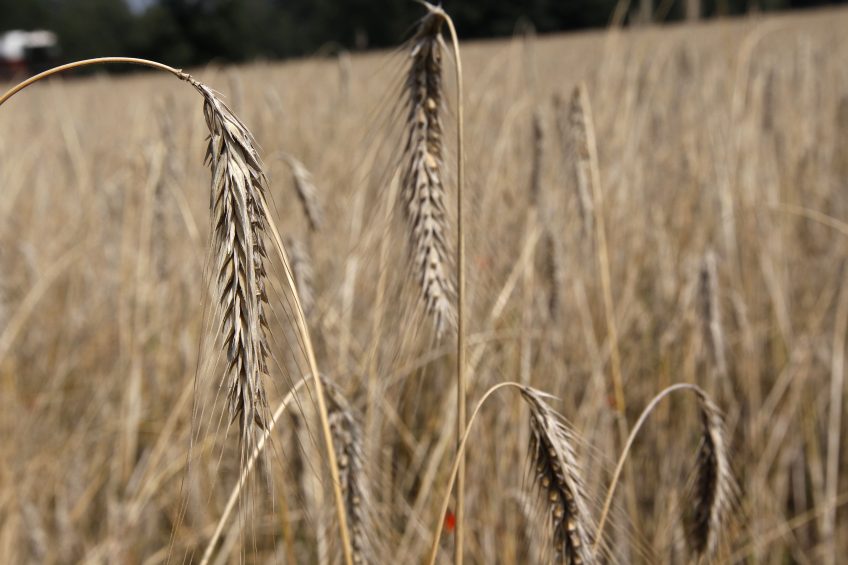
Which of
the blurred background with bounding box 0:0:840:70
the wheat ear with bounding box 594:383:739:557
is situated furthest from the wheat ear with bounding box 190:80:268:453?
the blurred background with bounding box 0:0:840:70

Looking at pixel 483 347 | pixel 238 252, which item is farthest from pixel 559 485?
pixel 483 347

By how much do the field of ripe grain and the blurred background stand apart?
16.9 meters

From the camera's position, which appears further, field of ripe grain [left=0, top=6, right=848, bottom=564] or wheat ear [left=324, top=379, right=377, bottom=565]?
field of ripe grain [left=0, top=6, right=848, bottom=564]

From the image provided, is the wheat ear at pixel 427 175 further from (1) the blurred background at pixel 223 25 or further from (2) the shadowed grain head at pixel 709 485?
(1) the blurred background at pixel 223 25

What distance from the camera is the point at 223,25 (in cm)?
3231

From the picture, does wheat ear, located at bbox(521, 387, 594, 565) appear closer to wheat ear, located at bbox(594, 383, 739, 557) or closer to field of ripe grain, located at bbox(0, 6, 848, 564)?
field of ripe grain, located at bbox(0, 6, 848, 564)

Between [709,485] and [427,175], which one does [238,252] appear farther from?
[709,485]

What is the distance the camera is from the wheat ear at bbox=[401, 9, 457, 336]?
0.70m

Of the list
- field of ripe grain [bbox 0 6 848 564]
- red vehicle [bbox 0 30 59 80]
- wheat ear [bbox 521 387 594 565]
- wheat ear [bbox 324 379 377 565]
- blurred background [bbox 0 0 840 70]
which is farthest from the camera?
red vehicle [bbox 0 30 59 80]

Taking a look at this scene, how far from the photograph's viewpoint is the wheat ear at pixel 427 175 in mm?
698

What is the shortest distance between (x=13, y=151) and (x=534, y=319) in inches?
107

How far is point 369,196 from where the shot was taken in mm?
2471

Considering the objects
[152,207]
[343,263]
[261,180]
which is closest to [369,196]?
[343,263]

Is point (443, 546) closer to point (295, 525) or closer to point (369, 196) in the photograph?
point (295, 525)
